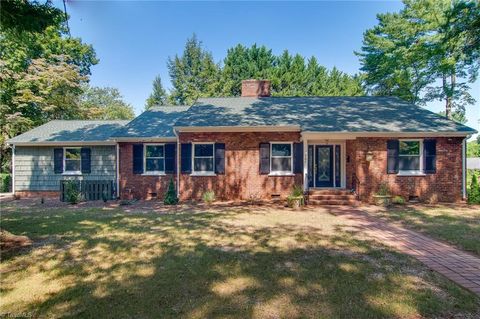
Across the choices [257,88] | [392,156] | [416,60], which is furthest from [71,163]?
[416,60]

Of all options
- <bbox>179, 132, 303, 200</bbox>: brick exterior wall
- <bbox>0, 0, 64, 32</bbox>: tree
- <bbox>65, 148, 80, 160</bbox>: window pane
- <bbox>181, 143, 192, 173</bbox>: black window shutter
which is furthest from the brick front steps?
<bbox>65, 148, 80, 160</bbox>: window pane

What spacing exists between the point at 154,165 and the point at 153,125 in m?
2.54

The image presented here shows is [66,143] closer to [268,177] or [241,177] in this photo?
[241,177]

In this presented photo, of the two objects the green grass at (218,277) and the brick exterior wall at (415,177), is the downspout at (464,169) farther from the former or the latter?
the green grass at (218,277)

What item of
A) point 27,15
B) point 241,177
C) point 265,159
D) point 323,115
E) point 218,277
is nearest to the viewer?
point 218,277

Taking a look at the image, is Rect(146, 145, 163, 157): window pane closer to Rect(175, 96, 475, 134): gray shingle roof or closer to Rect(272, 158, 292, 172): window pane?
Rect(175, 96, 475, 134): gray shingle roof

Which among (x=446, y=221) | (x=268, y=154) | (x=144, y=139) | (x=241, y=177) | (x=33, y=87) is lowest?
(x=446, y=221)

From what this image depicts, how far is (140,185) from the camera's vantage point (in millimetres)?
13586

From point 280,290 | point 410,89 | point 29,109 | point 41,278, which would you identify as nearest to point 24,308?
point 41,278

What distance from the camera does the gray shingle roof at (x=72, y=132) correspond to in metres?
15.2

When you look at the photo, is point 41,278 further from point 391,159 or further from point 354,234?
point 391,159

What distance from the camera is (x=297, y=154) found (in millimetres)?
12344

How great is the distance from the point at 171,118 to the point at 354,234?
12.5m

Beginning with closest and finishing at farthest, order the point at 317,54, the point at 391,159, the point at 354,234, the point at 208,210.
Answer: the point at 354,234 < the point at 208,210 < the point at 391,159 < the point at 317,54
